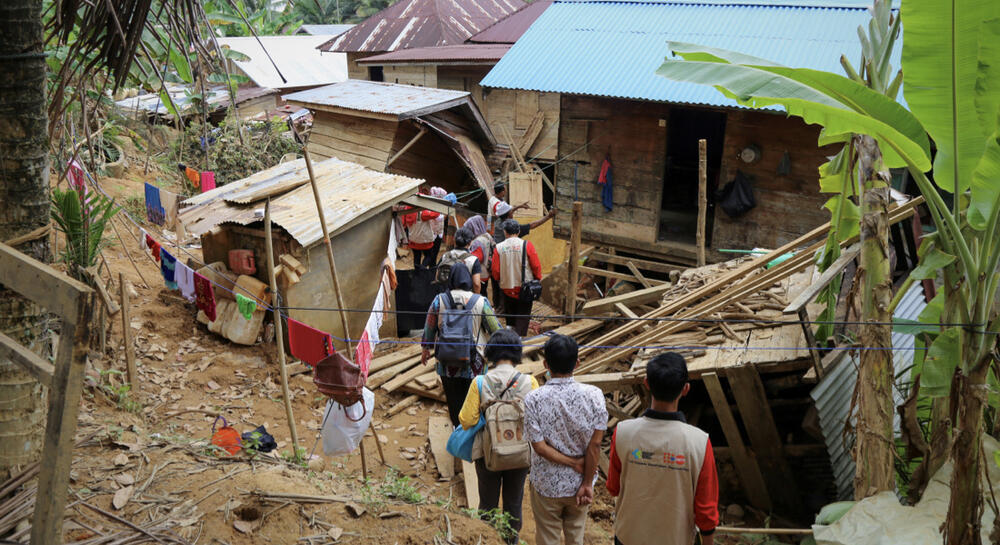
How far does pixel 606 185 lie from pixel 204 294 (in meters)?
7.30

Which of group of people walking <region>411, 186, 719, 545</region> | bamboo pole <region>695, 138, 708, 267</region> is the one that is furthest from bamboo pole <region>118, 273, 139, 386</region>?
bamboo pole <region>695, 138, 708, 267</region>

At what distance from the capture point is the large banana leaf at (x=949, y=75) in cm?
369

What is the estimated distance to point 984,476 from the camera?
13.9 ft

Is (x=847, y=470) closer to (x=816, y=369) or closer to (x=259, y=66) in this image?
(x=816, y=369)

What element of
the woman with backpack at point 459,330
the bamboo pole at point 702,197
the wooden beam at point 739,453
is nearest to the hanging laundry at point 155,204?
the woman with backpack at point 459,330

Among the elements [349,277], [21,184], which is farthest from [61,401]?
[349,277]

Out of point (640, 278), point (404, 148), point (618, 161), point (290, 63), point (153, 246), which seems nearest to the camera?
point (153, 246)

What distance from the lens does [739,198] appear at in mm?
11961

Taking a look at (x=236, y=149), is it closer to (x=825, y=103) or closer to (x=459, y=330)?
(x=459, y=330)

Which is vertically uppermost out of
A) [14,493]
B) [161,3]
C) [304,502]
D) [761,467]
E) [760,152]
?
[161,3]

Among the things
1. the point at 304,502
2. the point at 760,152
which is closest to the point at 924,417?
the point at 304,502

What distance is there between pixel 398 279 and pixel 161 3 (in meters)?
6.88

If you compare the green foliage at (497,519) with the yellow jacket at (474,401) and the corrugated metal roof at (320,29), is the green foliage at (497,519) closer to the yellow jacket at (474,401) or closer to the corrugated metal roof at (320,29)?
the yellow jacket at (474,401)

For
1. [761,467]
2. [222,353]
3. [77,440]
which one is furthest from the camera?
[222,353]
